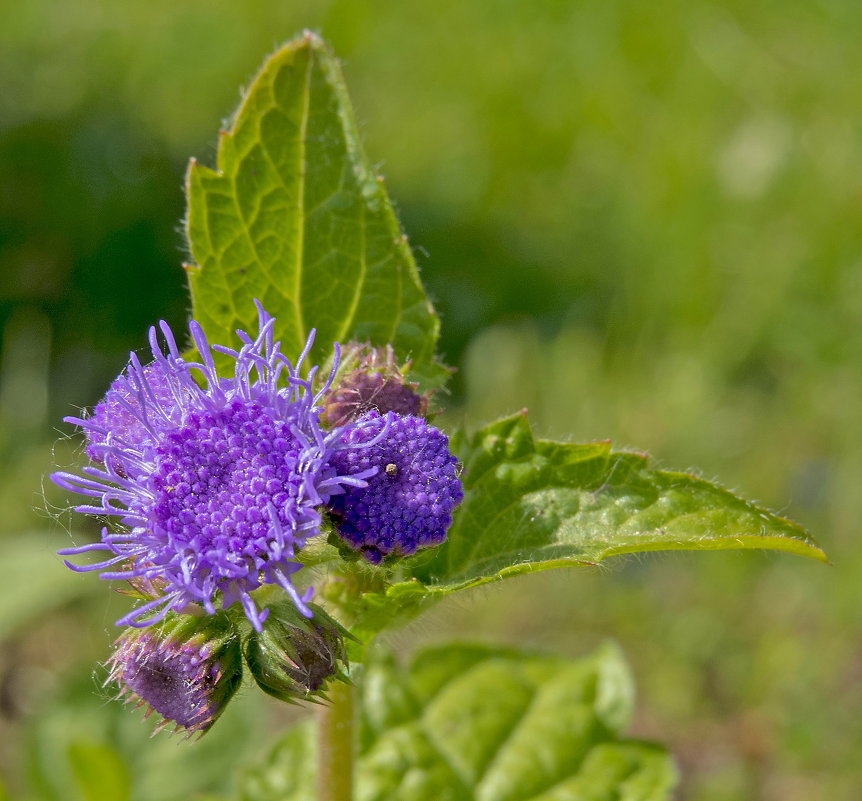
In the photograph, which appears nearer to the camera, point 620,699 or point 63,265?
point 620,699

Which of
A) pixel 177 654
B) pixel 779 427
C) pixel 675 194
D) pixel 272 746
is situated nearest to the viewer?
pixel 177 654

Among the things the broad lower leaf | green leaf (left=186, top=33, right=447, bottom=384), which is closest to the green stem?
the broad lower leaf

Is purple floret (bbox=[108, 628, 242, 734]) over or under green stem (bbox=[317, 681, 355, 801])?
over

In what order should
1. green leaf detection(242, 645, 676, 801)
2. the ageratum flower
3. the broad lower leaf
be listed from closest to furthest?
the ageratum flower
the broad lower leaf
green leaf detection(242, 645, 676, 801)

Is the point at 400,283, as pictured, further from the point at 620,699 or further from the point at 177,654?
the point at 620,699

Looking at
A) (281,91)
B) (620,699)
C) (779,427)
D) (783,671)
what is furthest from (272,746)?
(779,427)

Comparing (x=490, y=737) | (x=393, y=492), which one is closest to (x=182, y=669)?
(x=393, y=492)

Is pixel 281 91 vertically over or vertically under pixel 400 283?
over

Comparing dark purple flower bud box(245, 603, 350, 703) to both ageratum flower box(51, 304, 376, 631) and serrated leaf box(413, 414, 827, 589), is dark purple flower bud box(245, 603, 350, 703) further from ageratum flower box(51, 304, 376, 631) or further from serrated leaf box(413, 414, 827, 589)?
serrated leaf box(413, 414, 827, 589)
